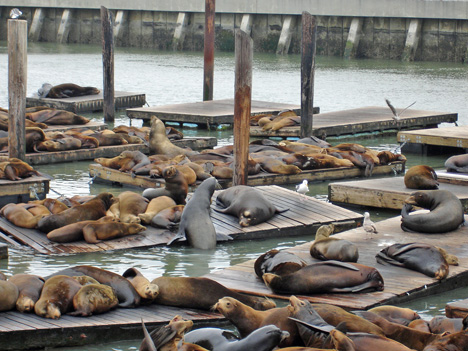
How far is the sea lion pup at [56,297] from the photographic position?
491 cm

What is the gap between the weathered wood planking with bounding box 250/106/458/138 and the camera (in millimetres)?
13812

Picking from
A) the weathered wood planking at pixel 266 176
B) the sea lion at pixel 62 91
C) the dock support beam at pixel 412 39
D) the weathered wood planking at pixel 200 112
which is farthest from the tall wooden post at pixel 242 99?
the dock support beam at pixel 412 39

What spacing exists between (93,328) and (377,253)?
2.37 metres

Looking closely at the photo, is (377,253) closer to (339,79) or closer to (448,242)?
(448,242)

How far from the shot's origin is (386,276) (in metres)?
5.95

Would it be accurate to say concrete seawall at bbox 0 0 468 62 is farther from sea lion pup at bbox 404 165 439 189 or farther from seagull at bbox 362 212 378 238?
seagull at bbox 362 212 378 238

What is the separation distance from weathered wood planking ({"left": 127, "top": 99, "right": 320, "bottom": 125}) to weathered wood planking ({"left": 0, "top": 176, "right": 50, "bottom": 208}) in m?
6.47

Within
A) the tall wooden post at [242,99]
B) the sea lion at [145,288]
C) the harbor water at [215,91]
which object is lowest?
the harbor water at [215,91]

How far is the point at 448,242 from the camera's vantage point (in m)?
6.86

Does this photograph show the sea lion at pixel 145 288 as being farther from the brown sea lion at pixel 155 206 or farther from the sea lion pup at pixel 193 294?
the brown sea lion at pixel 155 206

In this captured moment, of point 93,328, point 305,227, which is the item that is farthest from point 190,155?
point 93,328

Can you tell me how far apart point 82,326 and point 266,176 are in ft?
17.2

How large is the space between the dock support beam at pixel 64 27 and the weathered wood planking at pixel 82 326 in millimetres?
33100

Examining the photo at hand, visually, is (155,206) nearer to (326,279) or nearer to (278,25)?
(326,279)
